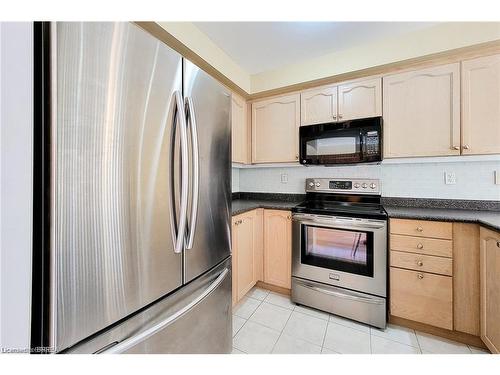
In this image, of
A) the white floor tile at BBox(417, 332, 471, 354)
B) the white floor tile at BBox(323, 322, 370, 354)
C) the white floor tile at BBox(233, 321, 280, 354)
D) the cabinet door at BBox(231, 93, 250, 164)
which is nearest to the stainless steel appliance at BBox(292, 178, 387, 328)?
the white floor tile at BBox(323, 322, 370, 354)

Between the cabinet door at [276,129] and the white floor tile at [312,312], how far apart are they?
4.77ft

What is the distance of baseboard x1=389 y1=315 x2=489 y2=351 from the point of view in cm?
146

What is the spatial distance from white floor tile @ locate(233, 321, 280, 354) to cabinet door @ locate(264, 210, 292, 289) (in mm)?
506

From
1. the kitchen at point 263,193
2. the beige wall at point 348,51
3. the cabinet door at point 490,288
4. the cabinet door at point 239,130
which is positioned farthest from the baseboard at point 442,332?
the beige wall at point 348,51

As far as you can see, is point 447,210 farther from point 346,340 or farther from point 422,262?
point 346,340

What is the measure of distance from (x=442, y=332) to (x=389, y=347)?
0.46 metres

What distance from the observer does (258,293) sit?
2.20 m

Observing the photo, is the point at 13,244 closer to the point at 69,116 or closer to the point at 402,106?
the point at 69,116

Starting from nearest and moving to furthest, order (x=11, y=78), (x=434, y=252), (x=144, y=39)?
(x=11, y=78) → (x=144, y=39) → (x=434, y=252)

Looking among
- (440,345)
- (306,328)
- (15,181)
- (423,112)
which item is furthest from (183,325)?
(423,112)

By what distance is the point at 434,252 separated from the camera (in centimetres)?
152

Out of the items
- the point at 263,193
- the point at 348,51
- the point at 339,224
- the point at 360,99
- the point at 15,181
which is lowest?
the point at 339,224

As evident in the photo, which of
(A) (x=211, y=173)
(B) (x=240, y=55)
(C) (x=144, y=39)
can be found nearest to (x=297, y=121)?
(B) (x=240, y=55)
